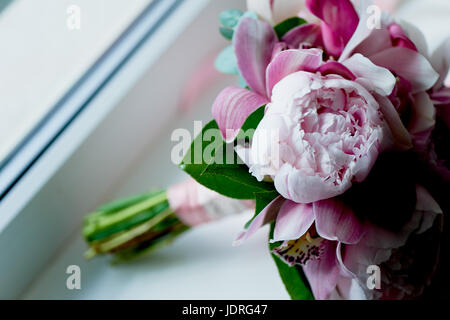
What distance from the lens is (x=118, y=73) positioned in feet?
2.45

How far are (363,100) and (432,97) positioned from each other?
13cm

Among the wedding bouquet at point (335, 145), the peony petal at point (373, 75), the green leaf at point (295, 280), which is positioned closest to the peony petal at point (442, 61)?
the wedding bouquet at point (335, 145)

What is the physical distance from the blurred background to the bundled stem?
20mm

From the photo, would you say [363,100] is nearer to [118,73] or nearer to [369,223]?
[369,223]

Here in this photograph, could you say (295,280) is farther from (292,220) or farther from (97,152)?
(97,152)

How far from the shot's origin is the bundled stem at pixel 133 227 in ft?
2.39

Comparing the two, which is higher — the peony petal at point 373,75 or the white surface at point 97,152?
the white surface at point 97,152

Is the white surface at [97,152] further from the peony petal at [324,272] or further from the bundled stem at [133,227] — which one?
the peony petal at [324,272]

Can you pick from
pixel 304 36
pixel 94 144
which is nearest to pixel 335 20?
pixel 304 36

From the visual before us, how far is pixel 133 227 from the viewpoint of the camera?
2.43ft

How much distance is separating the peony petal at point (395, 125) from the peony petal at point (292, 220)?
10 cm

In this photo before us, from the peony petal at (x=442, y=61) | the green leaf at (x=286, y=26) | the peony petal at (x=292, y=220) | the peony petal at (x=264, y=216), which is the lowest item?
the peony petal at (x=292, y=220)

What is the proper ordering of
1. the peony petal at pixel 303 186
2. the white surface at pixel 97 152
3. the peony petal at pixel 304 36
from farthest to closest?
1. the white surface at pixel 97 152
2. the peony petal at pixel 304 36
3. the peony petal at pixel 303 186
